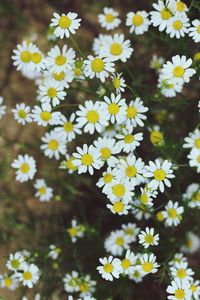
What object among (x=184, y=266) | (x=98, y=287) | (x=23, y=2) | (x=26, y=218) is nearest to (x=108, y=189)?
(x=184, y=266)

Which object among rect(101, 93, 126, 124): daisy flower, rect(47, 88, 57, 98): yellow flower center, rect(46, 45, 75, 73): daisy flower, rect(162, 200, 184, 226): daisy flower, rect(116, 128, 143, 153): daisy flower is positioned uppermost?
rect(46, 45, 75, 73): daisy flower

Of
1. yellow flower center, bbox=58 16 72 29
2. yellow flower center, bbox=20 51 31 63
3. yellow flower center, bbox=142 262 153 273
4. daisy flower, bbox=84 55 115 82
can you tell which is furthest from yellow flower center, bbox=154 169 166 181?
yellow flower center, bbox=20 51 31 63

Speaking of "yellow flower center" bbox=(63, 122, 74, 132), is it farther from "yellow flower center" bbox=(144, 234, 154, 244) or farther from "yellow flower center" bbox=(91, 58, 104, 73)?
"yellow flower center" bbox=(144, 234, 154, 244)

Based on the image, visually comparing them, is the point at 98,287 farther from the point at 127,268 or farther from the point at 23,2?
the point at 23,2

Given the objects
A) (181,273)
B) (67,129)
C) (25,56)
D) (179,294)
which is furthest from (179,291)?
(25,56)

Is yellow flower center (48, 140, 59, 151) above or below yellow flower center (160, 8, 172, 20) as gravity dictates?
below

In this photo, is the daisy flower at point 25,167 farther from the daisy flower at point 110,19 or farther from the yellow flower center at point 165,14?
the yellow flower center at point 165,14
